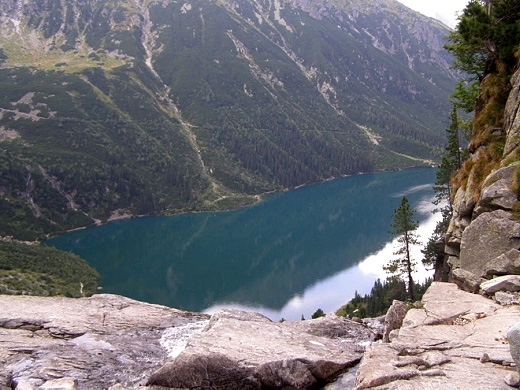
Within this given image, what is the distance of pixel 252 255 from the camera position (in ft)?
449

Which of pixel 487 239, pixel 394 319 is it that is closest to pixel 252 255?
pixel 394 319

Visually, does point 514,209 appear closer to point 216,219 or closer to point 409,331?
point 409,331

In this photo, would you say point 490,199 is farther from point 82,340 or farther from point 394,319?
point 82,340

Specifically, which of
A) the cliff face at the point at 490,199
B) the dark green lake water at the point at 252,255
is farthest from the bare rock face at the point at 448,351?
the dark green lake water at the point at 252,255

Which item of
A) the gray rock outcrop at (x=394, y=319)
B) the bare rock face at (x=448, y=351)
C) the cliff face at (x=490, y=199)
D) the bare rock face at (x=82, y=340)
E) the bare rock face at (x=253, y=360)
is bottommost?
the bare rock face at (x=82, y=340)

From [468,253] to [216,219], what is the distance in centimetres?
17130

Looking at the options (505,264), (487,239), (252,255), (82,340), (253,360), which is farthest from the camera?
(252,255)

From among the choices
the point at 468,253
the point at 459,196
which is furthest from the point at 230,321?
the point at 459,196

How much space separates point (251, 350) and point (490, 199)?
16129 millimetres

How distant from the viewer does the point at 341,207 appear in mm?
192000

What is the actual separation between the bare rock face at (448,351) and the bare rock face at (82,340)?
37.7ft

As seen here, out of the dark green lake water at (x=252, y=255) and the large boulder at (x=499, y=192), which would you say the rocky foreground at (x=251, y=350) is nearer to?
the large boulder at (x=499, y=192)

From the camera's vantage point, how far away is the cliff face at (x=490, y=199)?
2117 cm

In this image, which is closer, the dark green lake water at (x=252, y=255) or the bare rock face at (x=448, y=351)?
the bare rock face at (x=448, y=351)
